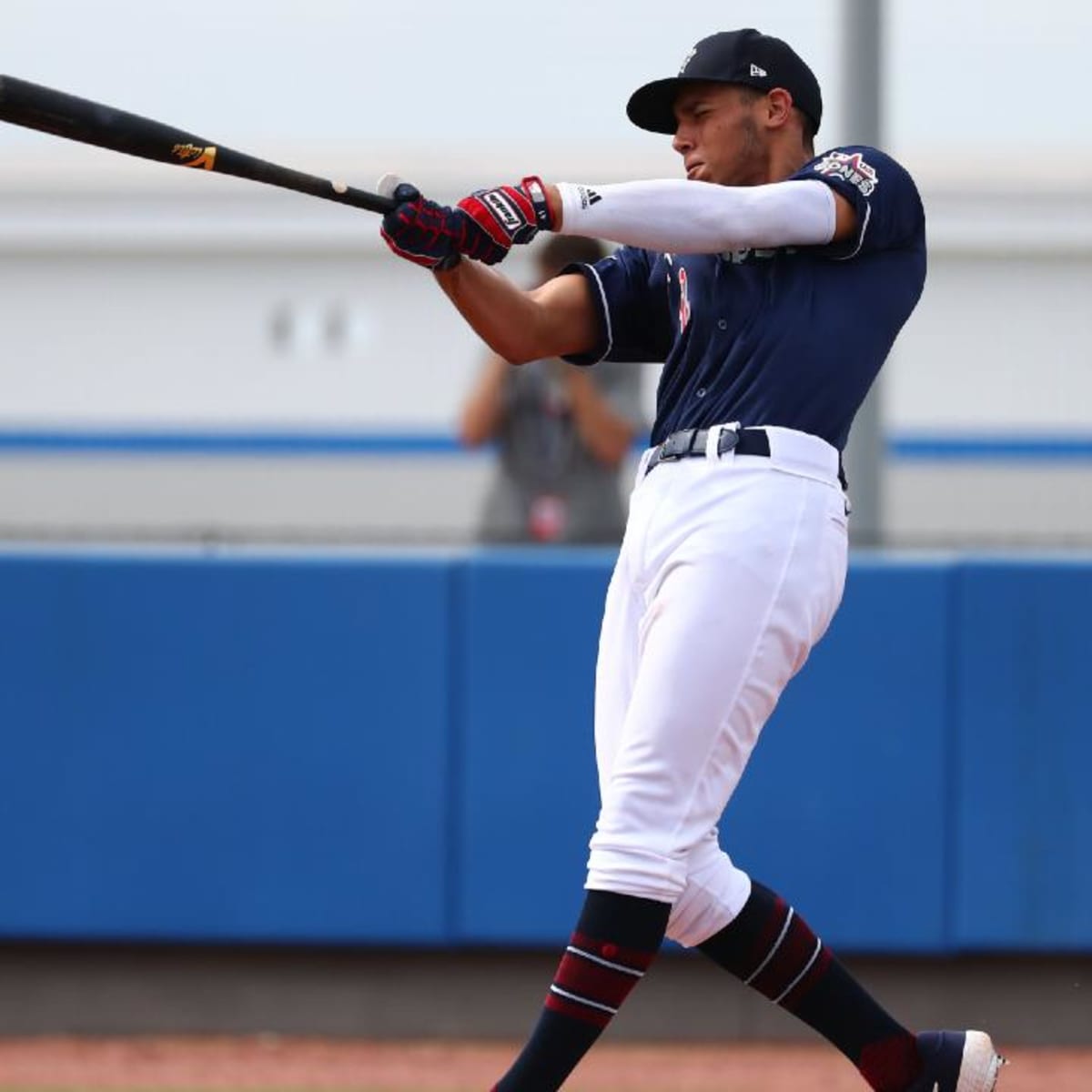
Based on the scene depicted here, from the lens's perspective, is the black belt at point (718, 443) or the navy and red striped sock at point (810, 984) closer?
the black belt at point (718, 443)

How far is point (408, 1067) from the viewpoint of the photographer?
5184mm

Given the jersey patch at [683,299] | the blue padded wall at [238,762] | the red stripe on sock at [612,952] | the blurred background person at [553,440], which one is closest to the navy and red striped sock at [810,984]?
the red stripe on sock at [612,952]

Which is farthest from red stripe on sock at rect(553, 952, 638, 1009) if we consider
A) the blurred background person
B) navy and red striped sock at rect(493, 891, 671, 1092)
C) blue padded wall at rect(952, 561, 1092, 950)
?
the blurred background person

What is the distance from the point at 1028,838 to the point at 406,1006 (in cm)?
149

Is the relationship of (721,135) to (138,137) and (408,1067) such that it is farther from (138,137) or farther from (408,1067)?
(408,1067)

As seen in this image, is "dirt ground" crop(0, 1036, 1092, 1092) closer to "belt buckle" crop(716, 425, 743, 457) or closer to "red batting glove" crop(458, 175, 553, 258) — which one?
"belt buckle" crop(716, 425, 743, 457)

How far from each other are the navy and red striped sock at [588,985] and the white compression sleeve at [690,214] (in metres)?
0.99

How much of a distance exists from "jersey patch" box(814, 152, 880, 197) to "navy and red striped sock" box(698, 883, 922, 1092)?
1.13 metres

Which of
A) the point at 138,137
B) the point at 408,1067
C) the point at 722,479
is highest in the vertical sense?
the point at 138,137

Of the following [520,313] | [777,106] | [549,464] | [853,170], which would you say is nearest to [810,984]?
[520,313]

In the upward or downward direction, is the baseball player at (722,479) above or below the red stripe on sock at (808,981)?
above

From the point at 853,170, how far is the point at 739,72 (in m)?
0.26

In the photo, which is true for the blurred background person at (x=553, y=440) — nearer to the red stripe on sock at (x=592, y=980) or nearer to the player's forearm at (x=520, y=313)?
the player's forearm at (x=520, y=313)

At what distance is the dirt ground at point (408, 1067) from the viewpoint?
496 cm
